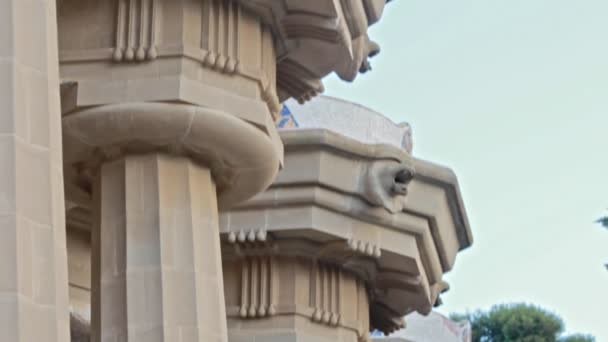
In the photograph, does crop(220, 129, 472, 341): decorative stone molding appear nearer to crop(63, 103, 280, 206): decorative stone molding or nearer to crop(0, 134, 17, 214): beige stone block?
crop(63, 103, 280, 206): decorative stone molding

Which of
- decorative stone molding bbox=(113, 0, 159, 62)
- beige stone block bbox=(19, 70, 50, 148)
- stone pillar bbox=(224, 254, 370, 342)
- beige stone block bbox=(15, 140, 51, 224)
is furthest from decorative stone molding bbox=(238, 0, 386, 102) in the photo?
beige stone block bbox=(15, 140, 51, 224)

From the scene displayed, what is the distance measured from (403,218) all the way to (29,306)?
11835 millimetres

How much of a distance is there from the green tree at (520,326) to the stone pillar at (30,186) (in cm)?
6792

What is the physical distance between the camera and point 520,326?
3268 inches

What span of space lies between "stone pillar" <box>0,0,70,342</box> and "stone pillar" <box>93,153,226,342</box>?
12.3 feet

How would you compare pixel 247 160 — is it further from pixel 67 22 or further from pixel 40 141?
pixel 40 141

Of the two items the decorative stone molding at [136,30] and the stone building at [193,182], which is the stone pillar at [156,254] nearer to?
the stone building at [193,182]

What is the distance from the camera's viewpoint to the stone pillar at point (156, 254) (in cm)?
1839

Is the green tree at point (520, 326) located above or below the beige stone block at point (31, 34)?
above

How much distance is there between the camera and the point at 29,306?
14.0 m

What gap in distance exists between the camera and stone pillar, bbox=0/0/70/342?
14008 mm

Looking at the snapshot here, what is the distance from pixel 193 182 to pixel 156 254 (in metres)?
1.02

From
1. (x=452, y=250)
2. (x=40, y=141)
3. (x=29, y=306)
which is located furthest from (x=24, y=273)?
(x=452, y=250)

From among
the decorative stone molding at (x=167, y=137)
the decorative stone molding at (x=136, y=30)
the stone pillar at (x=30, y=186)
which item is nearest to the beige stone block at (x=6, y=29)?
the stone pillar at (x=30, y=186)
